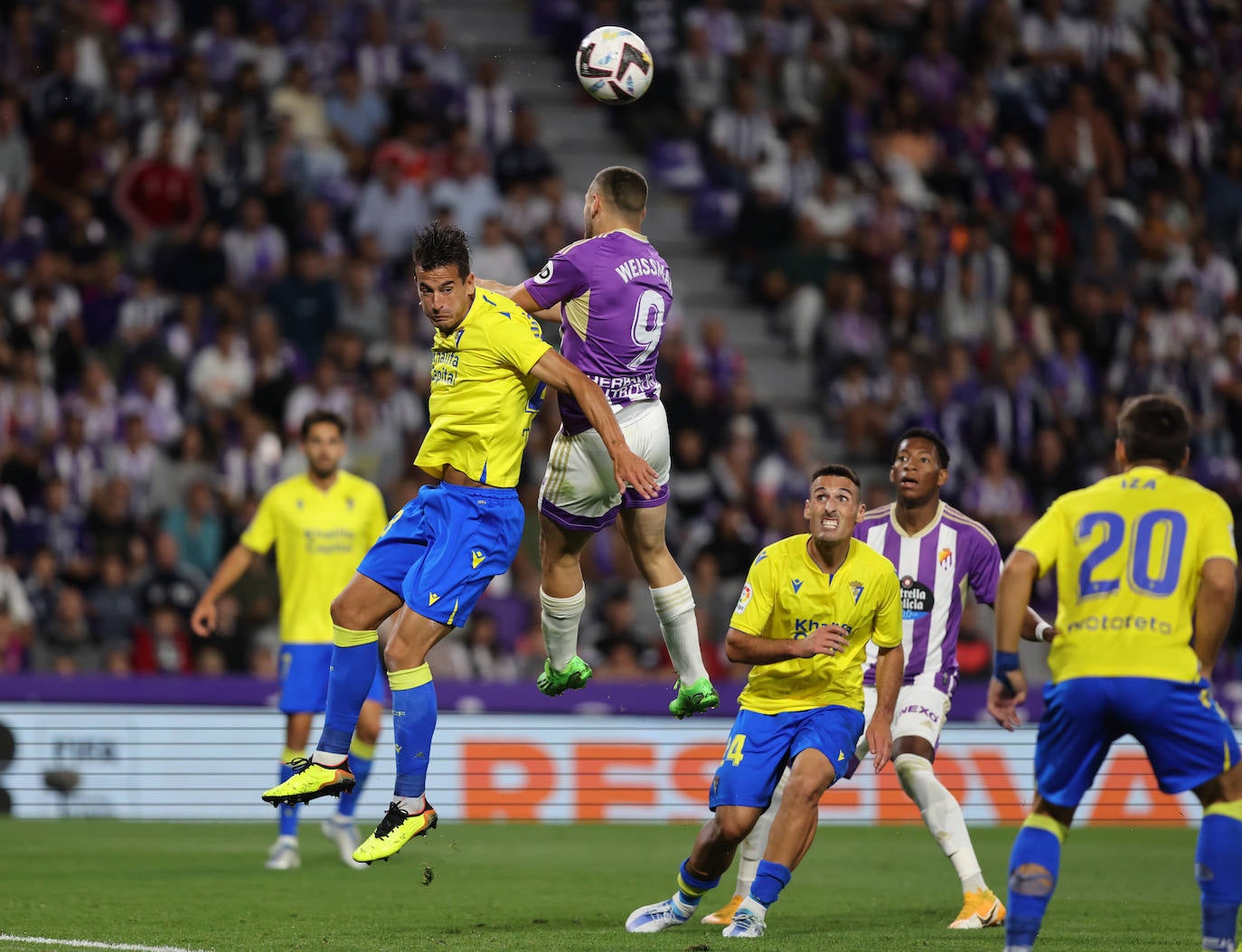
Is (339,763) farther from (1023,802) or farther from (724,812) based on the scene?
(1023,802)

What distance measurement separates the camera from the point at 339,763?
27.4ft

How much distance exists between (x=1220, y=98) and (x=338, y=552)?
52.1 feet

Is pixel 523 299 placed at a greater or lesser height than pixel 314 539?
greater

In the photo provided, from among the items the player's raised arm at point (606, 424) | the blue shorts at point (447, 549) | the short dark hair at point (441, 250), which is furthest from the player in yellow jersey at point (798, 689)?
the short dark hair at point (441, 250)

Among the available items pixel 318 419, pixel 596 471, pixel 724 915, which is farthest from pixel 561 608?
pixel 318 419

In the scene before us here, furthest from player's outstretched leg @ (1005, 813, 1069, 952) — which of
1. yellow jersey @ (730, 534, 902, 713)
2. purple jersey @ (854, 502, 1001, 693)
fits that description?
purple jersey @ (854, 502, 1001, 693)

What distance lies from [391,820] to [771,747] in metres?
1.79

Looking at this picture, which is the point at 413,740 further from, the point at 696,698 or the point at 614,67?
the point at 614,67

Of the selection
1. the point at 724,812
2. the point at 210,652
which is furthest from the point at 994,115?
the point at 724,812

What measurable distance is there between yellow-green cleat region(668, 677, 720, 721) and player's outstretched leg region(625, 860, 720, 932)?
2.52 ft

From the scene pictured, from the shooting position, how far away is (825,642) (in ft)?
27.3

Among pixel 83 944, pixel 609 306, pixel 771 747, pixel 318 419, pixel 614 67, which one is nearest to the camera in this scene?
pixel 83 944

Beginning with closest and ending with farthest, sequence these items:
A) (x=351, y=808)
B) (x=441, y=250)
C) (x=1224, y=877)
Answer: (x=1224, y=877) → (x=441, y=250) → (x=351, y=808)

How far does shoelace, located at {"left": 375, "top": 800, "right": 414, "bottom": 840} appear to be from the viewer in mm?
8016
